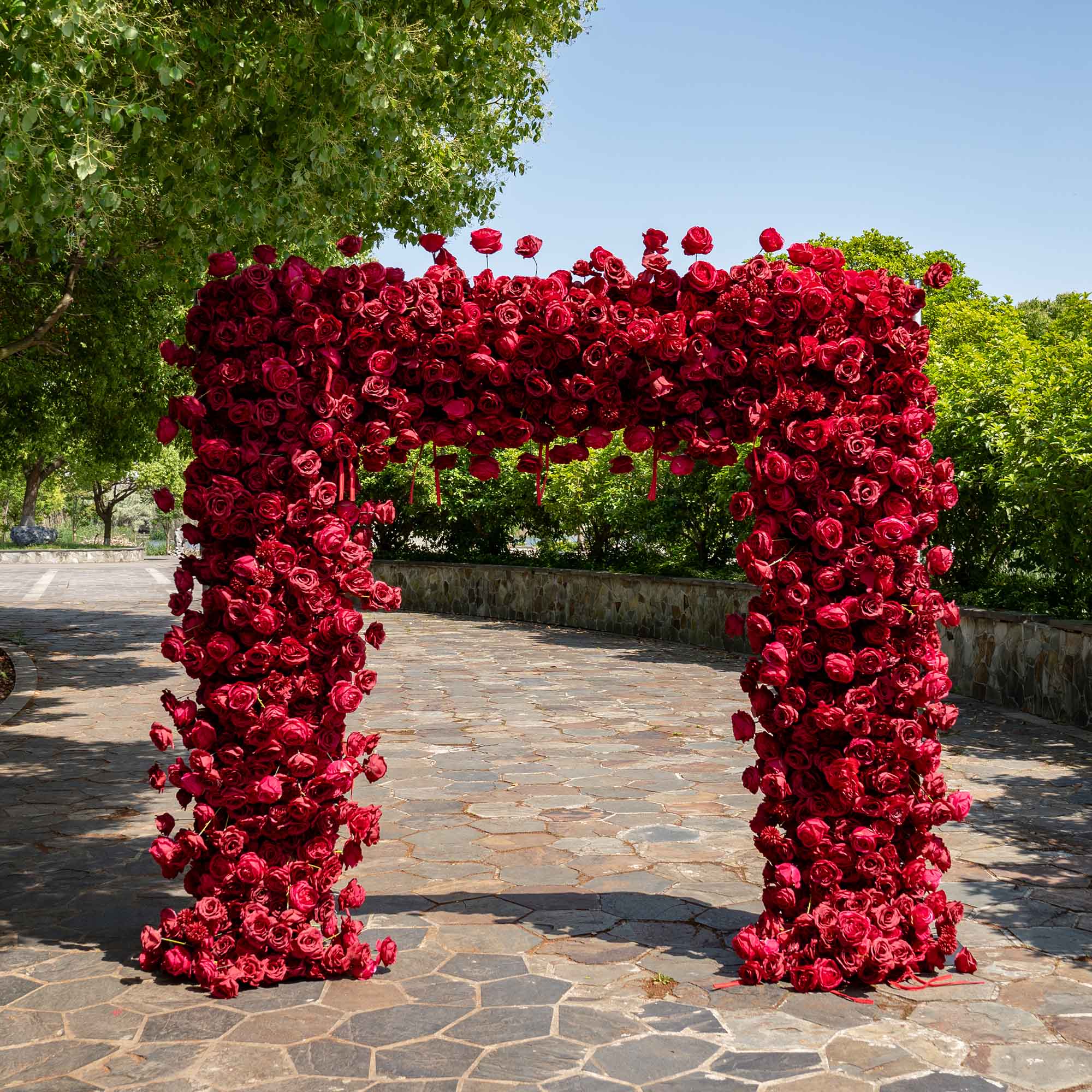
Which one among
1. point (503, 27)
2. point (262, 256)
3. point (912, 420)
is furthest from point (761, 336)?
point (503, 27)

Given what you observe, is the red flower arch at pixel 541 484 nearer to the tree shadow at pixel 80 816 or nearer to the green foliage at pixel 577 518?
the tree shadow at pixel 80 816

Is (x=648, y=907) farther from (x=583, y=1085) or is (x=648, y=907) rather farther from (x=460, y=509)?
(x=460, y=509)

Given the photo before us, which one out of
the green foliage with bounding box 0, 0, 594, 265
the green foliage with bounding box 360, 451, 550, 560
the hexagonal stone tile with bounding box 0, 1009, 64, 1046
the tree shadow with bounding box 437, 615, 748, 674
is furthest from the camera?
the green foliage with bounding box 360, 451, 550, 560

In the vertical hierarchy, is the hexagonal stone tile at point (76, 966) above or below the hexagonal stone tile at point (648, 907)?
below

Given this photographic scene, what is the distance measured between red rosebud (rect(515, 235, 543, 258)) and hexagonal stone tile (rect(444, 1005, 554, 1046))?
3216 mm

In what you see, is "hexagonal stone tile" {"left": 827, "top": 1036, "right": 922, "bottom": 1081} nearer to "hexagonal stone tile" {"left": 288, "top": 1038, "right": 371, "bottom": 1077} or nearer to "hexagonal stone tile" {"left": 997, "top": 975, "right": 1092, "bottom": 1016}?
"hexagonal stone tile" {"left": 997, "top": 975, "right": 1092, "bottom": 1016}

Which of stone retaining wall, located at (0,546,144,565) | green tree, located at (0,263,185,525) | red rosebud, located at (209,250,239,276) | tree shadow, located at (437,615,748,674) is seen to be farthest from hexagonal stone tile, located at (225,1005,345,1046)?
stone retaining wall, located at (0,546,144,565)

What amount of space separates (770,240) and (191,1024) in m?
4.05

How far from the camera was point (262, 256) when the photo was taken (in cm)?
505

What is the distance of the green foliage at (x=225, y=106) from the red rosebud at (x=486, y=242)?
2.33 m

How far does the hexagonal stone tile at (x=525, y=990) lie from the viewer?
15.6 feet

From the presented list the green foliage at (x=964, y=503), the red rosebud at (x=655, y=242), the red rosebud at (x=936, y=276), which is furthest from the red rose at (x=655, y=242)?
the green foliage at (x=964, y=503)

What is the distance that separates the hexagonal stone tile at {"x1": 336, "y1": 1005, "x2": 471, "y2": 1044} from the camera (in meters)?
4.40

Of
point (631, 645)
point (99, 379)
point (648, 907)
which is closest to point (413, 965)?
point (648, 907)
